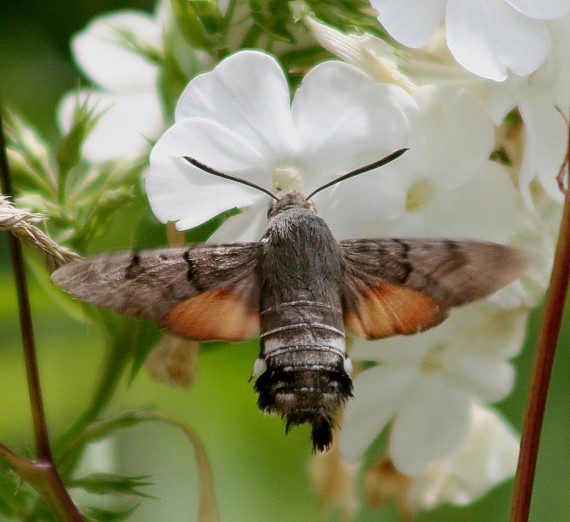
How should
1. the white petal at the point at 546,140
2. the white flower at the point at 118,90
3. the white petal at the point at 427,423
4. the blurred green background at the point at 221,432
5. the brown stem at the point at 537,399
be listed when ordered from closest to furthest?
the brown stem at the point at 537,399 → the white petal at the point at 546,140 → the white petal at the point at 427,423 → the white flower at the point at 118,90 → the blurred green background at the point at 221,432

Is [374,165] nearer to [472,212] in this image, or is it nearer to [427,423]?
[472,212]

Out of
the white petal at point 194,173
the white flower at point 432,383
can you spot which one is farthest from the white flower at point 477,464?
the white petal at point 194,173

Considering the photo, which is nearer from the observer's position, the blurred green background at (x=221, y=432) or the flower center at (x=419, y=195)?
the flower center at (x=419, y=195)

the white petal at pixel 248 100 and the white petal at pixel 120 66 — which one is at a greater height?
the white petal at pixel 120 66

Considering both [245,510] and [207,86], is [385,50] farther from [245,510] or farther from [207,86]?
[245,510]

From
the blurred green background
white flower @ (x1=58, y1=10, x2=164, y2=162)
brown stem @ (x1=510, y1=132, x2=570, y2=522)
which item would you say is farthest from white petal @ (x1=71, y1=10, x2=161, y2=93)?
brown stem @ (x1=510, y1=132, x2=570, y2=522)

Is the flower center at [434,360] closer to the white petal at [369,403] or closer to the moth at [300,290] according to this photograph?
the white petal at [369,403]

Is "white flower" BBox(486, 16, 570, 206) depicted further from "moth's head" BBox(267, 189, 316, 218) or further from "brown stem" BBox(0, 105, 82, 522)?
"brown stem" BBox(0, 105, 82, 522)
